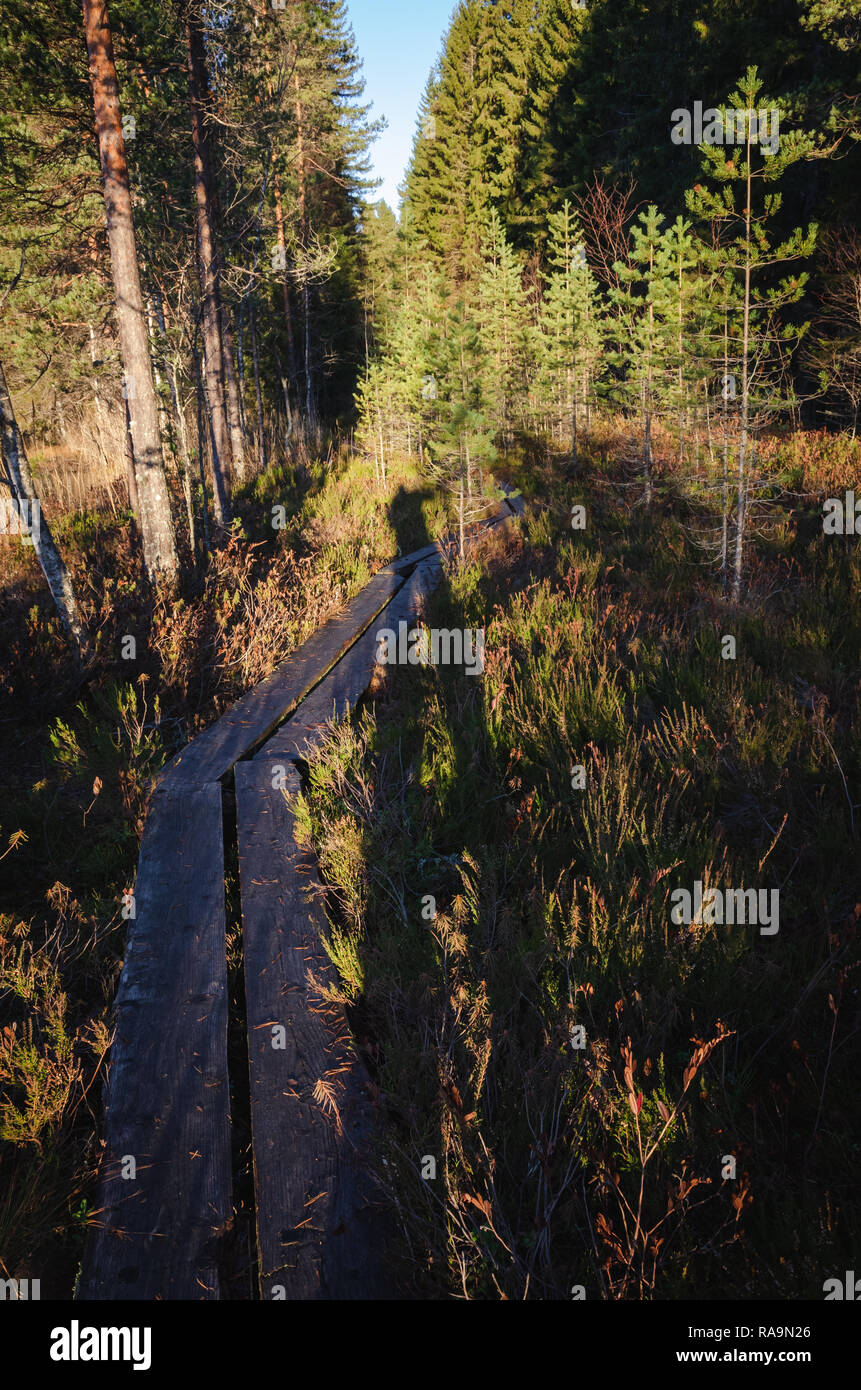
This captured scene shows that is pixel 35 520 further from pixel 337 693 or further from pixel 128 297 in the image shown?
pixel 128 297

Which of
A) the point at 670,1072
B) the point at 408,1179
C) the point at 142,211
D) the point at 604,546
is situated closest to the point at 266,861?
the point at 408,1179

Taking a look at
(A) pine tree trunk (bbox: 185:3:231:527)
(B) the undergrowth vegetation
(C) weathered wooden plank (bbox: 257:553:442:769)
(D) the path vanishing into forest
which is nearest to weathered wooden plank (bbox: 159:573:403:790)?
(C) weathered wooden plank (bbox: 257:553:442:769)

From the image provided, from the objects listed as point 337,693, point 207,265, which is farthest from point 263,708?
point 207,265

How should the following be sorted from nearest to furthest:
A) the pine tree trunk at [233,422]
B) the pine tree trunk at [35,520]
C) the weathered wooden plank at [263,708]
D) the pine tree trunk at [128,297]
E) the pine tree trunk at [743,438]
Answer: the weathered wooden plank at [263,708], the pine tree trunk at [35,520], the pine tree trunk at [128,297], the pine tree trunk at [743,438], the pine tree trunk at [233,422]

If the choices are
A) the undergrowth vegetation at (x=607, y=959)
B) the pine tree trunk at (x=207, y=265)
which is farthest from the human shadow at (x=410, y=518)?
the undergrowth vegetation at (x=607, y=959)

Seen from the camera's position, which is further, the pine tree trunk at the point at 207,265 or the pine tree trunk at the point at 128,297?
the pine tree trunk at the point at 207,265

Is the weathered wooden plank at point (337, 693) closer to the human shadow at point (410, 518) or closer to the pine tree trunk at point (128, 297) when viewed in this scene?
the pine tree trunk at point (128, 297)

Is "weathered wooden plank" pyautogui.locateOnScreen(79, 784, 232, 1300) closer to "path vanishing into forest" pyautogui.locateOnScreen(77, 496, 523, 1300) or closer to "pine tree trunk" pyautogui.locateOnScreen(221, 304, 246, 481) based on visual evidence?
"path vanishing into forest" pyautogui.locateOnScreen(77, 496, 523, 1300)
